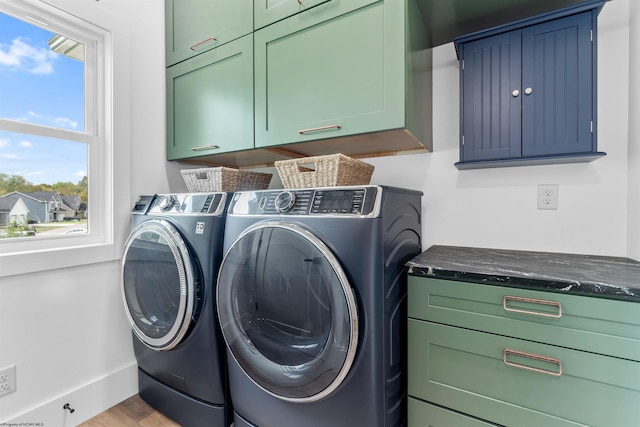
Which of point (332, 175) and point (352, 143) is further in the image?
point (352, 143)

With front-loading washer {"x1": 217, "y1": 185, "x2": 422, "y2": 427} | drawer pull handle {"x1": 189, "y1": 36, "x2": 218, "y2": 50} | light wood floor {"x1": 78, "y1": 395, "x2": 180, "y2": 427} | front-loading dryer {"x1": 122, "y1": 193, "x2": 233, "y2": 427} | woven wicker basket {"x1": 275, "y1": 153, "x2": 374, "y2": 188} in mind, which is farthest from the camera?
drawer pull handle {"x1": 189, "y1": 36, "x2": 218, "y2": 50}

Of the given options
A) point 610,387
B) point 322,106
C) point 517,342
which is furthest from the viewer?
point 322,106

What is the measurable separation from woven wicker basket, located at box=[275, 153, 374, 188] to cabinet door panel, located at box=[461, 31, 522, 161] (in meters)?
0.52

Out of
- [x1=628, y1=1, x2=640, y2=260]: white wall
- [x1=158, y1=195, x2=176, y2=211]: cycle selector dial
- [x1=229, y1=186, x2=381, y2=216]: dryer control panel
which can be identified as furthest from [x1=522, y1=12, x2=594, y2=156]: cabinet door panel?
[x1=158, y1=195, x2=176, y2=211]: cycle selector dial

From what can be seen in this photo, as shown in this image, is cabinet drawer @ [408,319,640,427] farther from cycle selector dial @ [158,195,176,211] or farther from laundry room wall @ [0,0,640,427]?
cycle selector dial @ [158,195,176,211]

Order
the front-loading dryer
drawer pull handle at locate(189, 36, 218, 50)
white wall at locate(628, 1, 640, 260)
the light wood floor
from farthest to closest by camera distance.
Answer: drawer pull handle at locate(189, 36, 218, 50), the light wood floor, the front-loading dryer, white wall at locate(628, 1, 640, 260)

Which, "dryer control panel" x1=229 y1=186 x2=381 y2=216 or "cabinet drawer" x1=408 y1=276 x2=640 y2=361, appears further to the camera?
"dryer control panel" x1=229 y1=186 x2=381 y2=216

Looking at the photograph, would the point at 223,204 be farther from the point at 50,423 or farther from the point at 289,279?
the point at 50,423

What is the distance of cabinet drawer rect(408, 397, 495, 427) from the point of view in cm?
105

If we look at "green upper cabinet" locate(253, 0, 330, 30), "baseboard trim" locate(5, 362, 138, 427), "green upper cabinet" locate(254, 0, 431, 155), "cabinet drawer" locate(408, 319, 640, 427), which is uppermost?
"green upper cabinet" locate(253, 0, 330, 30)

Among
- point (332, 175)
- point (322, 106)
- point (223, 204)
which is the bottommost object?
point (223, 204)

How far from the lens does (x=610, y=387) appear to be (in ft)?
2.80

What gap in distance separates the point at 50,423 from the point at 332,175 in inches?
73.5

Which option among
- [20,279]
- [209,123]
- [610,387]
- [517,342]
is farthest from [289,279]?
[20,279]
